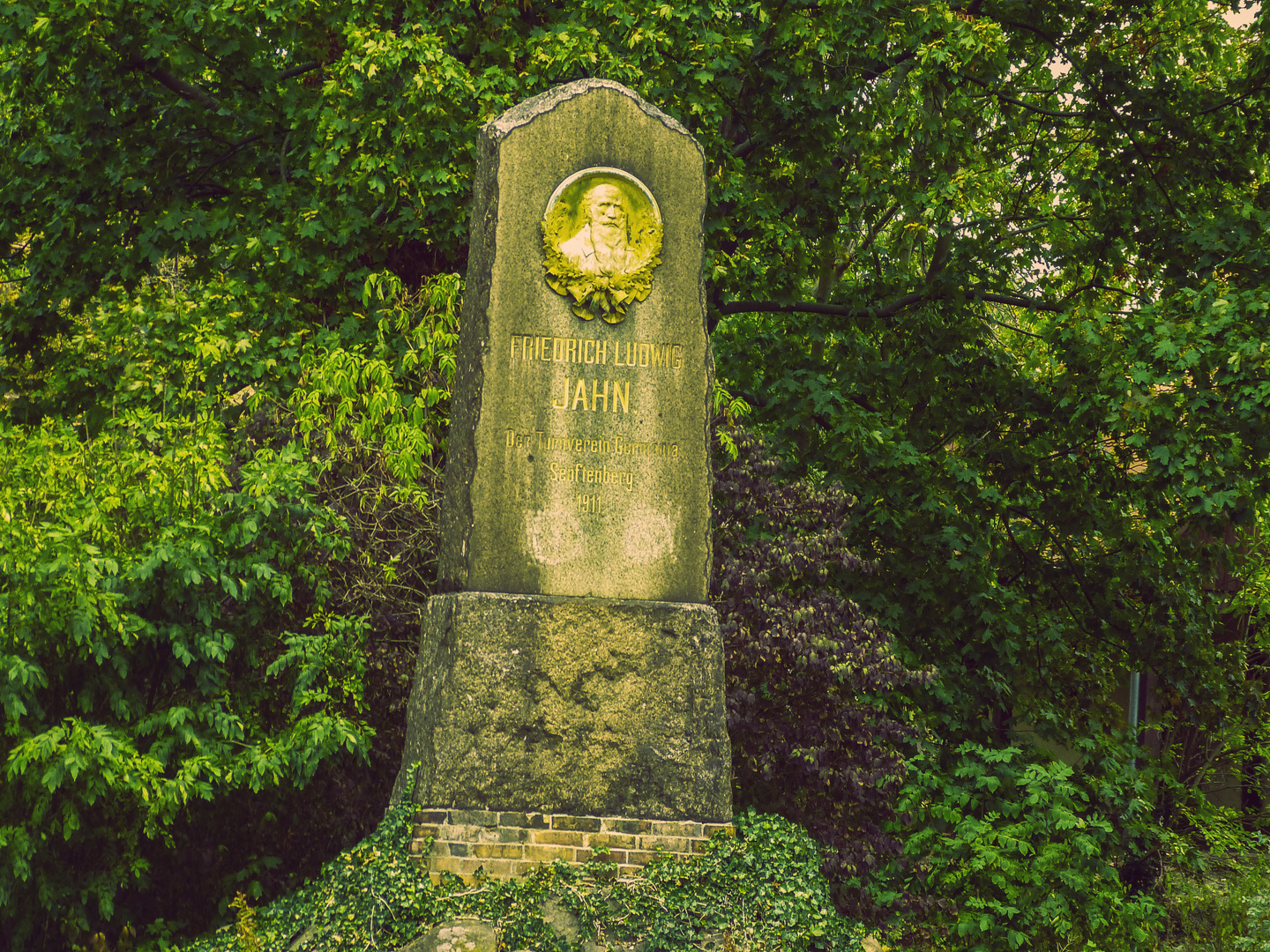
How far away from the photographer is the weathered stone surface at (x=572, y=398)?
22.9ft

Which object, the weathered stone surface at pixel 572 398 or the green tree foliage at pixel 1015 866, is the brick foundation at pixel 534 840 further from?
the green tree foliage at pixel 1015 866

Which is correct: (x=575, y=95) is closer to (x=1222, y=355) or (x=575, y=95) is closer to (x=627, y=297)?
(x=627, y=297)

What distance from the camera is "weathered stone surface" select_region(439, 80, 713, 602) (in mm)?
6992

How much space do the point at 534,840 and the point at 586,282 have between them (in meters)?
2.74

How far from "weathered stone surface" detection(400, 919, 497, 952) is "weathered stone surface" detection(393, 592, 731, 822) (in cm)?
64

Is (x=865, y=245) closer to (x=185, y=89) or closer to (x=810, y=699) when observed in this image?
(x=810, y=699)

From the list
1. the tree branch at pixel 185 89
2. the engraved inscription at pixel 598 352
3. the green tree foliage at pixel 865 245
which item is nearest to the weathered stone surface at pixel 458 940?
the engraved inscription at pixel 598 352

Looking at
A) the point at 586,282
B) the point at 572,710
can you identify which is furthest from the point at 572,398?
the point at 572,710

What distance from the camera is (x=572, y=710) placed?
22.4 ft

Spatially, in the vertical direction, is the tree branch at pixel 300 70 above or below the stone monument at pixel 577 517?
above

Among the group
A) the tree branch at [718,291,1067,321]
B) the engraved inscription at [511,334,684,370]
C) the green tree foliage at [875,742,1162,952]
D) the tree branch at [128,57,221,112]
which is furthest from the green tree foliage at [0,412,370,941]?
the tree branch at [718,291,1067,321]

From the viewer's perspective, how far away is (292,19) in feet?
35.9

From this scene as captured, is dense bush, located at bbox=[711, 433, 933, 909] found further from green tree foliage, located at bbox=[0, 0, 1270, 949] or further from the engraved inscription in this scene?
the engraved inscription

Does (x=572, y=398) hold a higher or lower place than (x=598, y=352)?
lower
